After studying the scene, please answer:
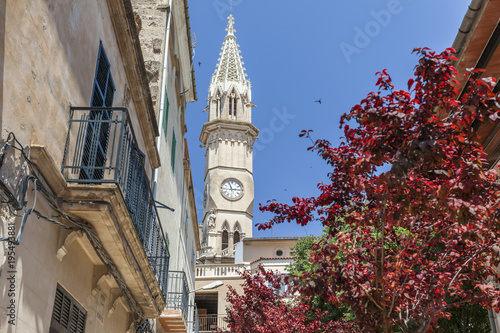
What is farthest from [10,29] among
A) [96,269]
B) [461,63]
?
[461,63]

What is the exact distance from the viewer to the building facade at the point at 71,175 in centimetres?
518

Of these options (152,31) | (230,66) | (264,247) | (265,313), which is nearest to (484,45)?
(152,31)

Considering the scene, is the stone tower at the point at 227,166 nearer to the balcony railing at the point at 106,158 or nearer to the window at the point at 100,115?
the balcony railing at the point at 106,158

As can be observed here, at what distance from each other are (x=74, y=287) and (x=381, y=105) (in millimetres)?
4552

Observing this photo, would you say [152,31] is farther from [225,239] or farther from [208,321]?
[225,239]

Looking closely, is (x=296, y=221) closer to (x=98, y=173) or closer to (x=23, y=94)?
(x=98, y=173)

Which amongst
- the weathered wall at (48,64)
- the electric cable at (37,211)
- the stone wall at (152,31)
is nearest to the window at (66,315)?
the electric cable at (37,211)

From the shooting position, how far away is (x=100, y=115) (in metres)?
7.70

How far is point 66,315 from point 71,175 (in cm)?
177

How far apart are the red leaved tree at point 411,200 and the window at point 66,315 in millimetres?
3242

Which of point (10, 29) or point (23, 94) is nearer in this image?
point (10, 29)

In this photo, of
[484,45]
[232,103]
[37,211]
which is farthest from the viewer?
[232,103]

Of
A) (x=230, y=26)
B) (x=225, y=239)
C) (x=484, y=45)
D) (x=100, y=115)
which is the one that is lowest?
(x=100, y=115)

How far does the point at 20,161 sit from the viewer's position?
5324 millimetres
